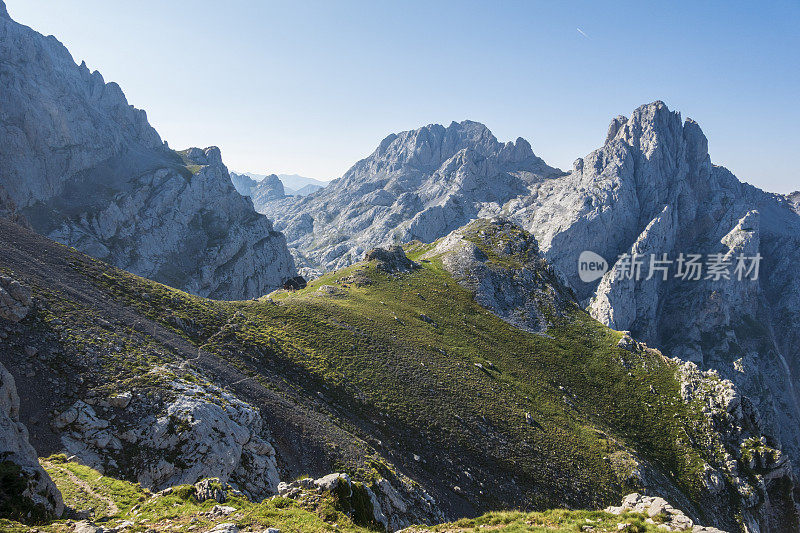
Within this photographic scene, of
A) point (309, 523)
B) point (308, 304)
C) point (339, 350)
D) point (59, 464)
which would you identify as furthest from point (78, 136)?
point (309, 523)

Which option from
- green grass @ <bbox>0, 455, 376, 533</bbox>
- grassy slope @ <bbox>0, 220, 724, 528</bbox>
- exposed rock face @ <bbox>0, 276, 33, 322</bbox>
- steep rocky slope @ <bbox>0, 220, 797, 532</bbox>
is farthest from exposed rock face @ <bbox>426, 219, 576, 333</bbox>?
exposed rock face @ <bbox>0, 276, 33, 322</bbox>

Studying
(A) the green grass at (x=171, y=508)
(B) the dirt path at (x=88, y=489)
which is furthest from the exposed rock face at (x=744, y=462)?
(B) the dirt path at (x=88, y=489)

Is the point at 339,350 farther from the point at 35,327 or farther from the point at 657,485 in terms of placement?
the point at 657,485

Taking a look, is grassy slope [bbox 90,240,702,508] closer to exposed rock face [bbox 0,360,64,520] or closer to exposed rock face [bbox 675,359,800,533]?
exposed rock face [bbox 675,359,800,533]

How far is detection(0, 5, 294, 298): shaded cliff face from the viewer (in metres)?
133

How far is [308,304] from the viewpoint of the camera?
53000 millimetres

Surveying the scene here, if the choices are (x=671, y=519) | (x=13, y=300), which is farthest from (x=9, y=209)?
(x=671, y=519)

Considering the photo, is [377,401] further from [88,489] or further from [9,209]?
[9,209]

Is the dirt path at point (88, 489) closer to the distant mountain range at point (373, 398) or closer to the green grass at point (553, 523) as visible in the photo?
the distant mountain range at point (373, 398)

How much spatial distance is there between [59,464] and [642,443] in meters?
60.3

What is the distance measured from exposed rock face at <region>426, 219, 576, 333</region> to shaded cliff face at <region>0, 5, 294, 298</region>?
402 feet

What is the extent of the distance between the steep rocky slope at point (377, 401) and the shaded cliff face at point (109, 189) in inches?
5102

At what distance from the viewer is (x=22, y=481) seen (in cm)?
1272

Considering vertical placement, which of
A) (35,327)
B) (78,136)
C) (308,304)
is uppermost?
(78,136)
